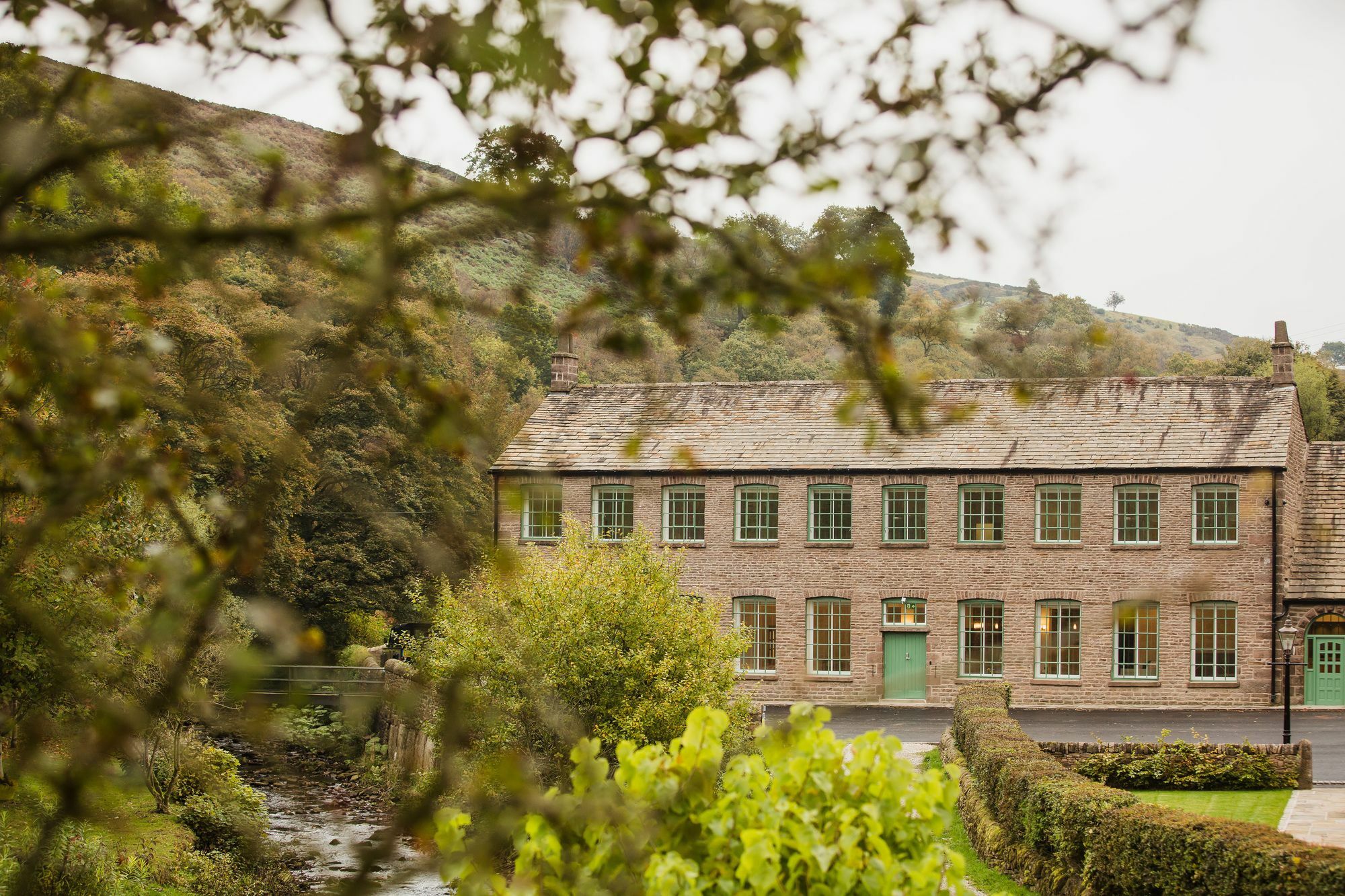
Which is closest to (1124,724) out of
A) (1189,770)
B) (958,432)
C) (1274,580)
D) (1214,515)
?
(1274,580)

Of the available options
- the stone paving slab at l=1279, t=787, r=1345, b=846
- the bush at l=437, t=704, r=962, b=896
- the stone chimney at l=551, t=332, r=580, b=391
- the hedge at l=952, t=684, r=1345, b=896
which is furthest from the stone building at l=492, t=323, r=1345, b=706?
the bush at l=437, t=704, r=962, b=896

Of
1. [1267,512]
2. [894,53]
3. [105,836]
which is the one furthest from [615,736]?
[1267,512]

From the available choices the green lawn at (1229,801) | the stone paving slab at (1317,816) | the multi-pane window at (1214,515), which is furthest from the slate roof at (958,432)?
the stone paving slab at (1317,816)

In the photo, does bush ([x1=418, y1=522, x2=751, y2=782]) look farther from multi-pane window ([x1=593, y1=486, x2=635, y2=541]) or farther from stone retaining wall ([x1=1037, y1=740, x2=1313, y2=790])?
multi-pane window ([x1=593, y1=486, x2=635, y2=541])

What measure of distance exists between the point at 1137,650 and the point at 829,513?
8.33 metres

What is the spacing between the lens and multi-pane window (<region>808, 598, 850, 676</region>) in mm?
30438

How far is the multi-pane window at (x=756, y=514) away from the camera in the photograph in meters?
31.1

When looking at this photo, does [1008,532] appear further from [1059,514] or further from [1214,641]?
[1214,641]

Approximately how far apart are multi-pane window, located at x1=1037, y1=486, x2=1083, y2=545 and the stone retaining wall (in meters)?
9.89

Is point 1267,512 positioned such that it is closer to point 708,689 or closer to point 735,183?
point 708,689

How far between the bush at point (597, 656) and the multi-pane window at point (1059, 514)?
48.5ft

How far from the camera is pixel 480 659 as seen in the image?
573 inches

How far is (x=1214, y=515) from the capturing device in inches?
1131

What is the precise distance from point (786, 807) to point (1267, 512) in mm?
26959
